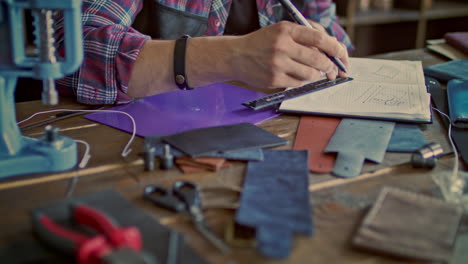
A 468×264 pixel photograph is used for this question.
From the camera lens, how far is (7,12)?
67 cm

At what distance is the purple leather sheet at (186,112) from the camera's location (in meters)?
0.93

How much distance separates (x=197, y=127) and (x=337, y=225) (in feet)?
1.31

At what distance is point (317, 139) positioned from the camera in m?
0.86

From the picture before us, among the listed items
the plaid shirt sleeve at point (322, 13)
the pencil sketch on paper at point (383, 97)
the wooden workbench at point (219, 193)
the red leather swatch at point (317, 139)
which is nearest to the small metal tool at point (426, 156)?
the wooden workbench at point (219, 193)

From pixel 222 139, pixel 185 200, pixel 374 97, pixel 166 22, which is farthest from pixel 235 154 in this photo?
→ pixel 166 22

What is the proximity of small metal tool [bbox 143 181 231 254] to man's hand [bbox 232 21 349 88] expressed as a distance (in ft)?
1.13

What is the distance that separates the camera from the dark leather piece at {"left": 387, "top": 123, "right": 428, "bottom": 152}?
83 cm

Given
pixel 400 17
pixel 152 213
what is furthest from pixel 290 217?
pixel 400 17

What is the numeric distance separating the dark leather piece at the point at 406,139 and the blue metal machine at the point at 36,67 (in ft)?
1.74

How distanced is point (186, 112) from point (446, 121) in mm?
524

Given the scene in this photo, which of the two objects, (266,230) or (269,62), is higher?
(269,62)

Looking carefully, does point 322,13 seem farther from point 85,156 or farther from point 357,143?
point 85,156

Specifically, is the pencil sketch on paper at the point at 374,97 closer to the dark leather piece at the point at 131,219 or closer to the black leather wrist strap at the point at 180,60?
the black leather wrist strap at the point at 180,60

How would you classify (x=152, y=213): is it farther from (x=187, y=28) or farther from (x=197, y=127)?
(x=187, y=28)
